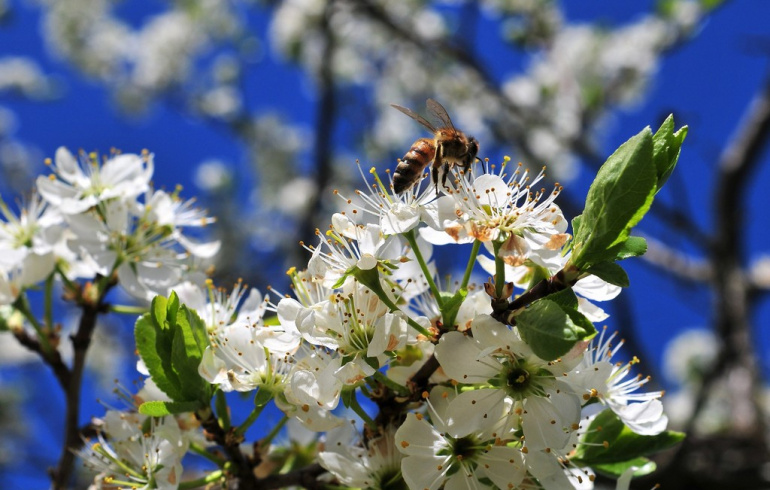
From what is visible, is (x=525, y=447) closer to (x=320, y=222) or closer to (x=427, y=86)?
(x=320, y=222)

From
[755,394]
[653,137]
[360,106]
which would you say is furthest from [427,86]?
[653,137]

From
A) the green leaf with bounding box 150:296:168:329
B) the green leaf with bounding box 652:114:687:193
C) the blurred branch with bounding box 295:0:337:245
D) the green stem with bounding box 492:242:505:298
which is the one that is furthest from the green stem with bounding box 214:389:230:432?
the blurred branch with bounding box 295:0:337:245

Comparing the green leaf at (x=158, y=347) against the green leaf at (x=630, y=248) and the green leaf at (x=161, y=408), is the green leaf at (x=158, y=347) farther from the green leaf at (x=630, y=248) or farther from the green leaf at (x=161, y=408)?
the green leaf at (x=630, y=248)

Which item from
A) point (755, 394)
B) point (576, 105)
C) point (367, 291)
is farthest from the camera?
point (576, 105)

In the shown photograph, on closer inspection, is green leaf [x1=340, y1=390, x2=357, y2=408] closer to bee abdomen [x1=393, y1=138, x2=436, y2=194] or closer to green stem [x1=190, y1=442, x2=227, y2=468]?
green stem [x1=190, y1=442, x2=227, y2=468]

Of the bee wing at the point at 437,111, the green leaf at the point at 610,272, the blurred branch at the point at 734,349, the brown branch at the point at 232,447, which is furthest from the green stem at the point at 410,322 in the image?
the blurred branch at the point at 734,349

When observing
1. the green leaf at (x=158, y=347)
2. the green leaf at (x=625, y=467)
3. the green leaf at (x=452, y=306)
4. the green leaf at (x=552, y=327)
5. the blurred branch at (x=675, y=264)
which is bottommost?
the green leaf at (x=625, y=467)
